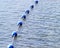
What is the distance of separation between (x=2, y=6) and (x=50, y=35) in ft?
9.44

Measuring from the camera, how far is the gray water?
5.09 metres

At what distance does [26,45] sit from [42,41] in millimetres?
438

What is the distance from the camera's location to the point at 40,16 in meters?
6.56

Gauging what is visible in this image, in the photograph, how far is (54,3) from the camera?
768 centimetres

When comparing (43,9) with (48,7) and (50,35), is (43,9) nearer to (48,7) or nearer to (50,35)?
(48,7)

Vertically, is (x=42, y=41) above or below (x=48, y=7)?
below

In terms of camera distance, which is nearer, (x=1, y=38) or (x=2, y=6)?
(x=1, y=38)

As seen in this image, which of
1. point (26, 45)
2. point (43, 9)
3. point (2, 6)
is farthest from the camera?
point (2, 6)

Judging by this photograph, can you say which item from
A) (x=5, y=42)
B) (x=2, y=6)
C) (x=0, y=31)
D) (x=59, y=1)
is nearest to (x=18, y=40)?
(x=5, y=42)

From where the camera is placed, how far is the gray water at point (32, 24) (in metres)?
5.09

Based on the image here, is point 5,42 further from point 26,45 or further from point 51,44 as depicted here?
point 51,44

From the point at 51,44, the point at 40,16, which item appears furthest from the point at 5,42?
the point at 40,16

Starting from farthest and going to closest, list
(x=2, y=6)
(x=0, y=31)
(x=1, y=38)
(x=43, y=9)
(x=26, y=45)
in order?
(x=2, y=6) → (x=43, y=9) → (x=0, y=31) → (x=1, y=38) → (x=26, y=45)

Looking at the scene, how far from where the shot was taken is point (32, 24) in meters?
6.03
